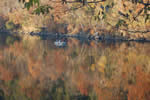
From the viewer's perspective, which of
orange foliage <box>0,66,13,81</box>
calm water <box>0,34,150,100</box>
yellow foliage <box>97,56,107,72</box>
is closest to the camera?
calm water <box>0,34,150,100</box>

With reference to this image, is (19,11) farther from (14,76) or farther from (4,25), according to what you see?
(14,76)

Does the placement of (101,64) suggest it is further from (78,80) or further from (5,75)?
(5,75)

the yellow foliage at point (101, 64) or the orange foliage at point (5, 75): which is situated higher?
the orange foliage at point (5, 75)

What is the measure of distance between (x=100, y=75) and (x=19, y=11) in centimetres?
6228

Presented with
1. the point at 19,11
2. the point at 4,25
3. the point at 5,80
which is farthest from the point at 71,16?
the point at 5,80

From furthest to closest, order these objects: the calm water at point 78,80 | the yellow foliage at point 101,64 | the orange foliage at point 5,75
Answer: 1. the yellow foliage at point 101,64
2. the orange foliage at point 5,75
3. the calm water at point 78,80

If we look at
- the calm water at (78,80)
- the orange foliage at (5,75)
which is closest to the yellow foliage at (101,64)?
the calm water at (78,80)

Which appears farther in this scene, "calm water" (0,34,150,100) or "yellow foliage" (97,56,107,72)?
"yellow foliage" (97,56,107,72)

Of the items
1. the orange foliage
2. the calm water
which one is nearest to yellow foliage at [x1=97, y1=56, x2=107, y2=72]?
the calm water

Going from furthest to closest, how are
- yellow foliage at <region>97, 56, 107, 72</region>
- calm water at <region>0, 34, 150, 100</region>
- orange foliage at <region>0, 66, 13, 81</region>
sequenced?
yellow foliage at <region>97, 56, 107, 72</region>, orange foliage at <region>0, 66, 13, 81</region>, calm water at <region>0, 34, 150, 100</region>

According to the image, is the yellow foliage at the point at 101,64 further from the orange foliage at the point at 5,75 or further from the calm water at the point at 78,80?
the orange foliage at the point at 5,75

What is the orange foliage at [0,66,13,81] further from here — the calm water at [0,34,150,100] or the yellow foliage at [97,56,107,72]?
the yellow foliage at [97,56,107,72]

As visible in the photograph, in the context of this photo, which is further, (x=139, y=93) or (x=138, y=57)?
(x=138, y=57)

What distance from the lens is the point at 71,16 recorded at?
6594cm
